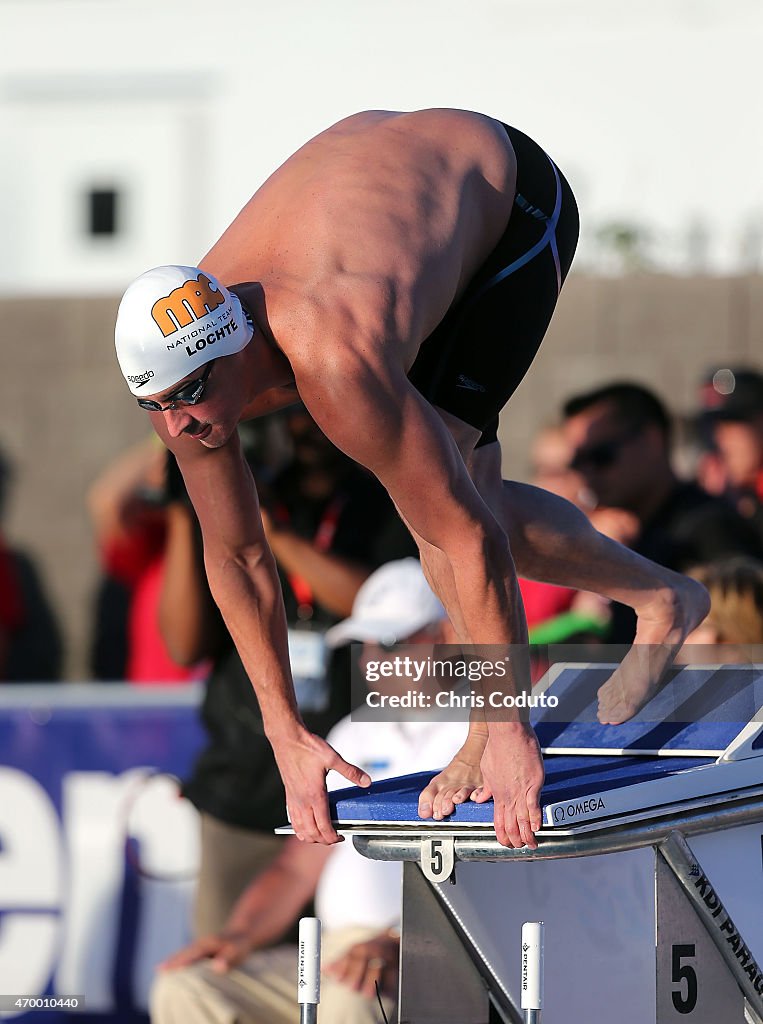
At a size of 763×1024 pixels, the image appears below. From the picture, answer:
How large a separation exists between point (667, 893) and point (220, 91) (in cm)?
1176

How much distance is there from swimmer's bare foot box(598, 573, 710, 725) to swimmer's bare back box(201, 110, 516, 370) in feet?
4.03

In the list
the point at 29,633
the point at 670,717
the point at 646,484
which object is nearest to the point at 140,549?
the point at 29,633

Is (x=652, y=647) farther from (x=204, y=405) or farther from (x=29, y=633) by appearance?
(x=29, y=633)

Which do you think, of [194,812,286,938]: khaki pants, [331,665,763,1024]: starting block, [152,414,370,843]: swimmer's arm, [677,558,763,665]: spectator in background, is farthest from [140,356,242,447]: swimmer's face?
[194,812,286,938]: khaki pants

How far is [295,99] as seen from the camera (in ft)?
45.7

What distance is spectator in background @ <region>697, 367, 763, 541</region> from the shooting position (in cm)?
679

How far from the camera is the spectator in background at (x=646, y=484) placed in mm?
6098

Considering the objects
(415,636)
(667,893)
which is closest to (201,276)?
(667,893)

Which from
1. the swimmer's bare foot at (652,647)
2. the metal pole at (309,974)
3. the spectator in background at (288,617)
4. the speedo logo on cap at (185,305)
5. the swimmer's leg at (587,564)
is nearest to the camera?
the speedo logo on cap at (185,305)

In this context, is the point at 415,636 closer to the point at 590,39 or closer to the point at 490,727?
the point at 490,727

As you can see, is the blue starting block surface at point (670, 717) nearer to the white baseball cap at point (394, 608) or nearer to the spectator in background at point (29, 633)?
the white baseball cap at point (394, 608)

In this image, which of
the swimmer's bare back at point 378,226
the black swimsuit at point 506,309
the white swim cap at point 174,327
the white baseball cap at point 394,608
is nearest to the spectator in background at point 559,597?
the white baseball cap at point 394,608

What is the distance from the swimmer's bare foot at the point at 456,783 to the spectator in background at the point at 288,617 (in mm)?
1856

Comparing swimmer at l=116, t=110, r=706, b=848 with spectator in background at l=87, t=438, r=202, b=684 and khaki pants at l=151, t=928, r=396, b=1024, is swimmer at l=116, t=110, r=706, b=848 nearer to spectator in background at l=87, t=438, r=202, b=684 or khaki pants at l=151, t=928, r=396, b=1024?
khaki pants at l=151, t=928, r=396, b=1024
